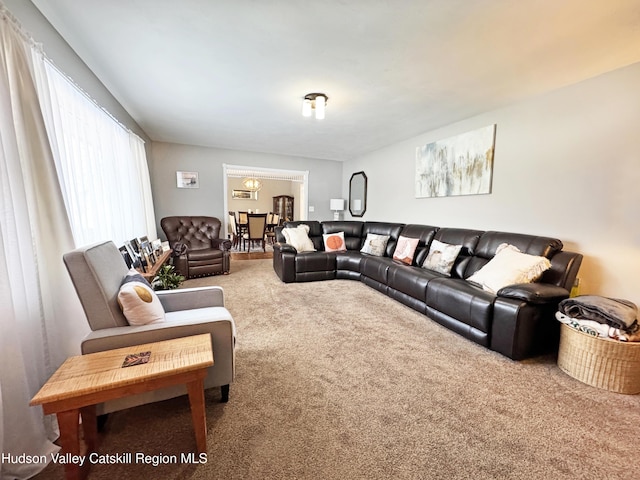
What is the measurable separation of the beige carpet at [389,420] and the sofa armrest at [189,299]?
20.9 inches

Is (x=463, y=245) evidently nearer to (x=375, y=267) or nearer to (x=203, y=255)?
(x=375, y=267)

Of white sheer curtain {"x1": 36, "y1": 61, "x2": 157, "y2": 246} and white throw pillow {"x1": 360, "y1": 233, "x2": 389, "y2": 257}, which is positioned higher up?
white sheer curtain {"x1": 36, "y1": 61, "x2": 157, "y2": 246}

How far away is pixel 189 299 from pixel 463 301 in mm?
2331

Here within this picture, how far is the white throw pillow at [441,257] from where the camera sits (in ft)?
10.5

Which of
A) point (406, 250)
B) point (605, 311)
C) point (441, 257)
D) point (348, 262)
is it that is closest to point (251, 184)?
point (348, 262)

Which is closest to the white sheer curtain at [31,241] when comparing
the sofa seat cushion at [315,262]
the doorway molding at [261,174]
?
the sofa seat cushion at [315,262]

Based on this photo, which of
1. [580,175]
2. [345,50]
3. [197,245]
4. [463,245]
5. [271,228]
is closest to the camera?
[345,50]

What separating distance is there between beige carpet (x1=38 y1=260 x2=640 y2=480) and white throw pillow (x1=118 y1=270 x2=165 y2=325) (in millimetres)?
580

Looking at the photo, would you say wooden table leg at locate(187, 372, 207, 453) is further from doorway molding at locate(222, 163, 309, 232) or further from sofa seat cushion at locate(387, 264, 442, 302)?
doorway molding at locate(222, 163, 309, 232)

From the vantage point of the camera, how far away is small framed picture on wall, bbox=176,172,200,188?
529 centimetres

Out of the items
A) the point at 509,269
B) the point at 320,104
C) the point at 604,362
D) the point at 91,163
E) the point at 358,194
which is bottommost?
the point at 604,362

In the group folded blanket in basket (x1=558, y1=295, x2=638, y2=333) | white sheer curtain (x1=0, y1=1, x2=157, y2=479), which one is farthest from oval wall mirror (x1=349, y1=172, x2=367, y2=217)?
white sheer curtain (x1=0, y1=1, x2=157, y2=479)

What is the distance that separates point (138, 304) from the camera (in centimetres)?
141

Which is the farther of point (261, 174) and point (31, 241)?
point (261, 174)
